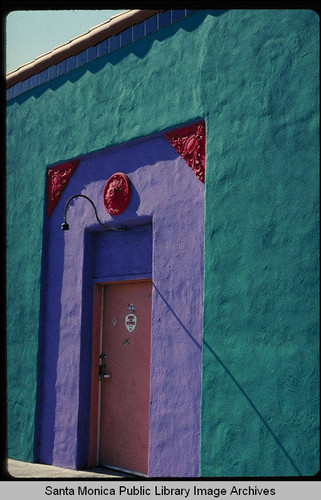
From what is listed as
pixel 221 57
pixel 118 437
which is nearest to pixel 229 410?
pixel 118 437

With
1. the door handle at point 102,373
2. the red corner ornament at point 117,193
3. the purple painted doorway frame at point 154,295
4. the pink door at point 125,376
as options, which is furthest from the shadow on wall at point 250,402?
the red corner ornament at point 117,193

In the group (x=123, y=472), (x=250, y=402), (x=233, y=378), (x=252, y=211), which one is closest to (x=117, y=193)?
(x=252, y=211)

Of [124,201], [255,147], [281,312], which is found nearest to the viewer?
[281,312]

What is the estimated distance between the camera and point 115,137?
8086 mm

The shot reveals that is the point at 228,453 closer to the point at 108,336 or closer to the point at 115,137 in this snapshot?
the point at 108,336

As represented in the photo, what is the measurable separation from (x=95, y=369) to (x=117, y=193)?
2.25 meters

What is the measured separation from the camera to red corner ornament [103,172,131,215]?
26.0 ft

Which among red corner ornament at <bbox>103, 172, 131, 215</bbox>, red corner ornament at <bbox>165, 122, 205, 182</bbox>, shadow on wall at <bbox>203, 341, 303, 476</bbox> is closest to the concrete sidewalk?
shadow on wall at <bbox>203, 341, 303, 476</bbox>

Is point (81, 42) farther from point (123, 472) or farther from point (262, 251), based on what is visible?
point (123, 472)

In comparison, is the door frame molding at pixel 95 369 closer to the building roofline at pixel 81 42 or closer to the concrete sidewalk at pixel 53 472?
the concrete sidewalk at pixel 53 472

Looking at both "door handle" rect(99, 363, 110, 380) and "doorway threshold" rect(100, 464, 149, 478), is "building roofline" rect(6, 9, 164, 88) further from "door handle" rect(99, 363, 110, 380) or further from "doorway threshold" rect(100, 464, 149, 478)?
"doorway threshold" rect(100, 464, 149, 478)

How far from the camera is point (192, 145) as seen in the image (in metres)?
7.14

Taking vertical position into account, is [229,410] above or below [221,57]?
below

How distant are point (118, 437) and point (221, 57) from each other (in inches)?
180
